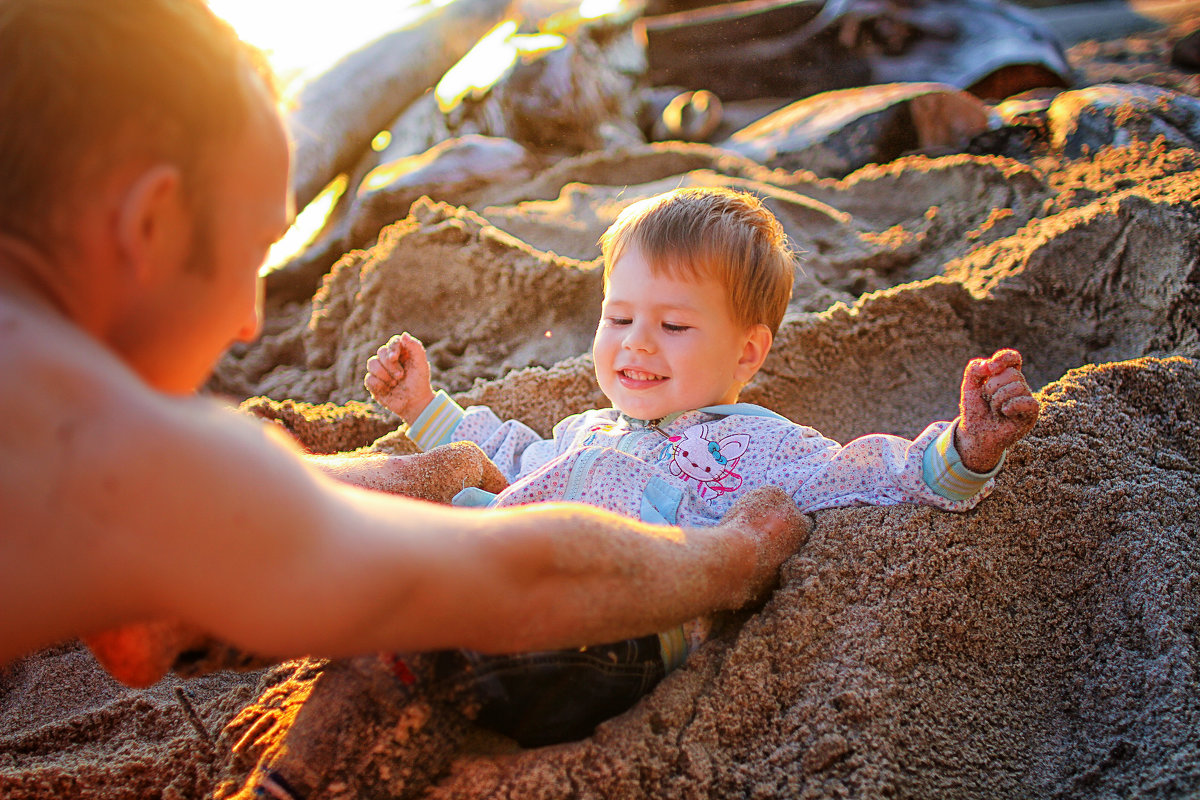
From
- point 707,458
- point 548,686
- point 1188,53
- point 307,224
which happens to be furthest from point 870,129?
point 548,686

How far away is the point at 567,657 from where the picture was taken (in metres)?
1.11

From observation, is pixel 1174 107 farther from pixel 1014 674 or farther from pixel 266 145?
pixel 266 145

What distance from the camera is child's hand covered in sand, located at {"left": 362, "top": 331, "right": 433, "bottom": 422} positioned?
6.42 ft

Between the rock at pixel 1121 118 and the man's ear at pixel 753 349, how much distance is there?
87.6 inches

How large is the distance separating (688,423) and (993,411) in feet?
2.05

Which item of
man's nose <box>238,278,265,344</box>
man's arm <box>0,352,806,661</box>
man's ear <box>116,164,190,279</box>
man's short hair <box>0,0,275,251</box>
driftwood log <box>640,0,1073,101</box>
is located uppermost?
man's short hair <box>0,0,275,251</box>

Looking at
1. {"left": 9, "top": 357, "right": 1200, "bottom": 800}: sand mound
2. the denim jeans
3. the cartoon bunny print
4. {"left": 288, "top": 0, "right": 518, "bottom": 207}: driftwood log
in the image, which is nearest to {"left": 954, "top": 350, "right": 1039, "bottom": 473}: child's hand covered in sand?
{"left": 9, "top": 357, "right": 1200, "bottom": 800}: sand mound

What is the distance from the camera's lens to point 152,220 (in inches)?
30.4

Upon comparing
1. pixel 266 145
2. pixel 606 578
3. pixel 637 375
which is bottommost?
pixel 637 375

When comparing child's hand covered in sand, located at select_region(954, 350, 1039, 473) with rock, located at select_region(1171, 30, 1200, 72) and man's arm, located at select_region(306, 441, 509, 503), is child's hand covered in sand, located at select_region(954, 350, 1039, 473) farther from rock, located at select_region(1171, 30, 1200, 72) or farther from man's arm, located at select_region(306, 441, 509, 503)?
rock, located at select_region(1171, 30, 1200, 72)

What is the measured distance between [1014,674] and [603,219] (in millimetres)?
2286

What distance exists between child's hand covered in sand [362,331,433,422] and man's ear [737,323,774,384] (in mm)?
778

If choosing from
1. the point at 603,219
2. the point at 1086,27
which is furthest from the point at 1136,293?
the point at 1086,27

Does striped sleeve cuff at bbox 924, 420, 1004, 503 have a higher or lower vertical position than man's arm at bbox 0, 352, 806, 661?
lower
